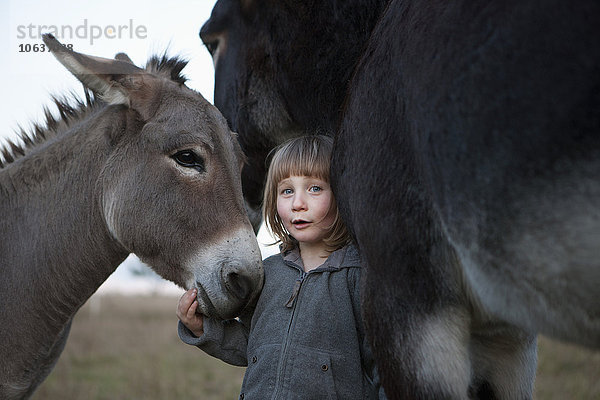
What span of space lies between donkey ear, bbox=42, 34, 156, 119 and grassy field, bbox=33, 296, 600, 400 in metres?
4.24

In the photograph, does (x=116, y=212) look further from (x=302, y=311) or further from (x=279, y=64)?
(x=279, y=64)

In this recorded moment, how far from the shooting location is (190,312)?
2.38 meters

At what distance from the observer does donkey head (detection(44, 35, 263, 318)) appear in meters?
2.38

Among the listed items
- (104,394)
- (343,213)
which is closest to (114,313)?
(104,394)

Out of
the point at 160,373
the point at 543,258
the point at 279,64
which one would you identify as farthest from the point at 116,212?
the point at 160,373

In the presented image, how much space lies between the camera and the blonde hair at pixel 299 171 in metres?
2.43

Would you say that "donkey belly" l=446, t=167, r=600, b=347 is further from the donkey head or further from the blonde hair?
the donkey head

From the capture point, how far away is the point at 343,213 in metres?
1.85

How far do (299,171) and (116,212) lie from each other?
92cm

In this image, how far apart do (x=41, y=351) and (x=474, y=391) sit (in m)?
2.07

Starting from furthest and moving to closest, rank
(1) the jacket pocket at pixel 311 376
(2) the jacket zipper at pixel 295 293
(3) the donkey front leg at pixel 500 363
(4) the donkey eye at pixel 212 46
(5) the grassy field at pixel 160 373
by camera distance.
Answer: (5) the grassy field at pixel 160 373
(4) the donkey eye at pixel 212 46
(2) the jacket zipper at pixel 295 293
(1) the jacket pocket at pixel 311 376
(3) the donkey front leg at pixel 500 363

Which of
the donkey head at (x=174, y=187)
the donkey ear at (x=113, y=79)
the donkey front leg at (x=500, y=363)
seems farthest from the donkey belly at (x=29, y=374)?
the donkey front leg at (x=500, y=363)

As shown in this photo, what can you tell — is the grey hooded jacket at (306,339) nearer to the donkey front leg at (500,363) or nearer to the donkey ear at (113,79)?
the donkey front leg at (500,363)

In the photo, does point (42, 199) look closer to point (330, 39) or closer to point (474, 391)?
point (330, 39)
